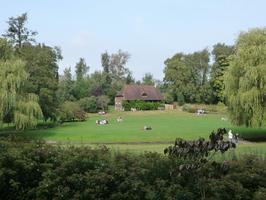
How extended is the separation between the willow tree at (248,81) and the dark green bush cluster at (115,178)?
1283 inches

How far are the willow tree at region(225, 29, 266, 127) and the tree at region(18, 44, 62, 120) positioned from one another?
959 inches

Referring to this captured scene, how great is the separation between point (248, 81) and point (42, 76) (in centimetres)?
2792

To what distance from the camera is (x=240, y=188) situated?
738cm

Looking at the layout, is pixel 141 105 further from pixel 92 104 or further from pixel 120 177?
pixel 120 177

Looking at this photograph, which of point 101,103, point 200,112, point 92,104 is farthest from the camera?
point 101,103

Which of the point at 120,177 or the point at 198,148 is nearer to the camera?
the point at 198,148

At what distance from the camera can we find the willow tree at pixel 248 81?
1569 inches

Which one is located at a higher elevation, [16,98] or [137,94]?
[137,94]

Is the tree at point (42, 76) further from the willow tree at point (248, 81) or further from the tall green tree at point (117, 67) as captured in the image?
the tall green tree at point (117, 67)

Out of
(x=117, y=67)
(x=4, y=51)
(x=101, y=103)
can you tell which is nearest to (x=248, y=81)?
(x=4, y=51)

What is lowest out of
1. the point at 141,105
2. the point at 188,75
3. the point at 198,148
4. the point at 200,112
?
the point at 198,148

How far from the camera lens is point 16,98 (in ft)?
142

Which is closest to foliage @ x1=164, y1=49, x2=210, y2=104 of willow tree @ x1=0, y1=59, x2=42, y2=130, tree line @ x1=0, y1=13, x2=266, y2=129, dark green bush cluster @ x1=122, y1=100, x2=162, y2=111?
tree line @ x1=0, y1=13, x2=266, y2=129

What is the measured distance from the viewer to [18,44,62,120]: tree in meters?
Result: 55.4
